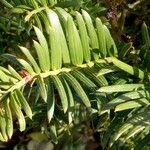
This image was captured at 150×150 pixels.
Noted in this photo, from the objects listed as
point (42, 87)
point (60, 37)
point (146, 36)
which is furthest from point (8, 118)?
point (146, 36)

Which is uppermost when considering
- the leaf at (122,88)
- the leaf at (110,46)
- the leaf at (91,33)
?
the leaf at (91,33)

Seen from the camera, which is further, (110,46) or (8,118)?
(110,46)

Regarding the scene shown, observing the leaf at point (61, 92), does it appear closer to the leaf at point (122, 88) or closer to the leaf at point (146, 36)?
the leaf at point (122, 88)

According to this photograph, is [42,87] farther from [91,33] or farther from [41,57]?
[91,33]

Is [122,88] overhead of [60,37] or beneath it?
beneath

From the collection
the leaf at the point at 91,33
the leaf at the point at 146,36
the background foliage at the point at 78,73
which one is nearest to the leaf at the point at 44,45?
the background foliage at the point at 78,73

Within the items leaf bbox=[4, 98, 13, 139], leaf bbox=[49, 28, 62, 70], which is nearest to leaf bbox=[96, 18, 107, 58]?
leaf bbox=[49, 28, 62, 70]

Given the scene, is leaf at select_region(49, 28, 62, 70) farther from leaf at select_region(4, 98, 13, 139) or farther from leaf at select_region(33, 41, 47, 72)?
leaf at select_region(4, 98, 13, 139)

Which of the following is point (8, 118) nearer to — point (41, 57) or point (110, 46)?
point (41, 57)

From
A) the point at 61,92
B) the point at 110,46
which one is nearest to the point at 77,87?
the point at 61,92
